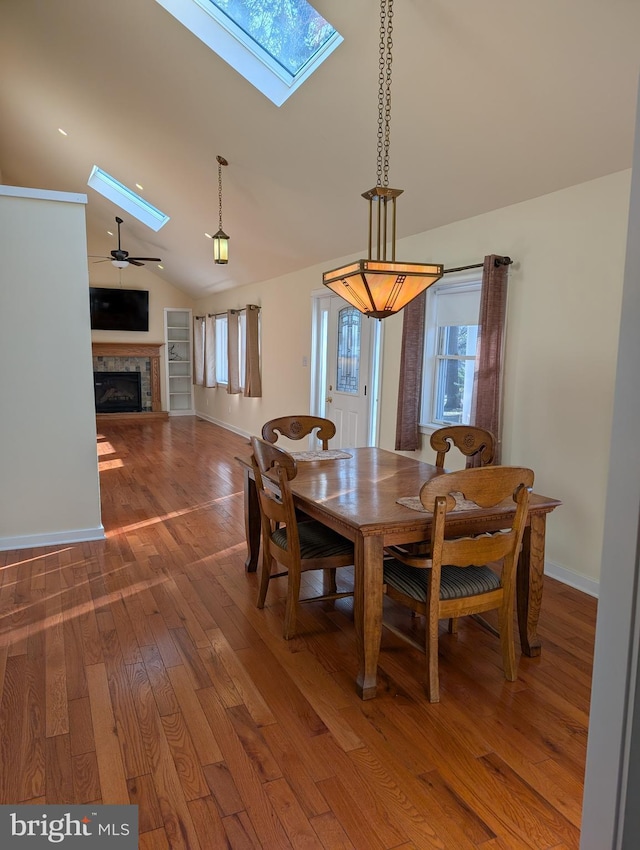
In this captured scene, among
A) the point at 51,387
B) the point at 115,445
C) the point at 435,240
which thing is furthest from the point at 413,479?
the point at 115,445

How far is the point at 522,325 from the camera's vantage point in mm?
3451

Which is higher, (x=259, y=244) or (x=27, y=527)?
(x=259, y=244)

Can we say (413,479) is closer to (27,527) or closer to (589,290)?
(589,290)

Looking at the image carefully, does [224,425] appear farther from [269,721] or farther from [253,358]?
[269,721]

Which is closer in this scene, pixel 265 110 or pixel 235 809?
pixel 235 809

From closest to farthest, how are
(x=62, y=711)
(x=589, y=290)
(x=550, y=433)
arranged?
(x=62, y=711)
(x=589, y=290)
(x=550, y=433)

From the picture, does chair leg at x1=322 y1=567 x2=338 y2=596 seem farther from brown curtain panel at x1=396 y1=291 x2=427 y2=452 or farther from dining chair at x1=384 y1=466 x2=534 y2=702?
brown curtain panel at x1=396 y1=291 x2=427 y2=452

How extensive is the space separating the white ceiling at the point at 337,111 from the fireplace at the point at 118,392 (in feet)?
14.6

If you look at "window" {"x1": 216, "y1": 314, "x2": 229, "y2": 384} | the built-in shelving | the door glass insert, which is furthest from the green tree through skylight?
the built-in shelving

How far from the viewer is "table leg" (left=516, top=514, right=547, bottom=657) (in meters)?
2.35

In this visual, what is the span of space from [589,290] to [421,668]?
7.26 ft

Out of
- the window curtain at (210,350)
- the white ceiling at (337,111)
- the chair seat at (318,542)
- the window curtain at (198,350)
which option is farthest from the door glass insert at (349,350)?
the window curtain at (198,350)

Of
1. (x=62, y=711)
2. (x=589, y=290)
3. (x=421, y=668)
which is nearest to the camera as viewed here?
(x=62, y=711)

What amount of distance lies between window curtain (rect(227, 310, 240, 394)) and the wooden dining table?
5.55 metres
